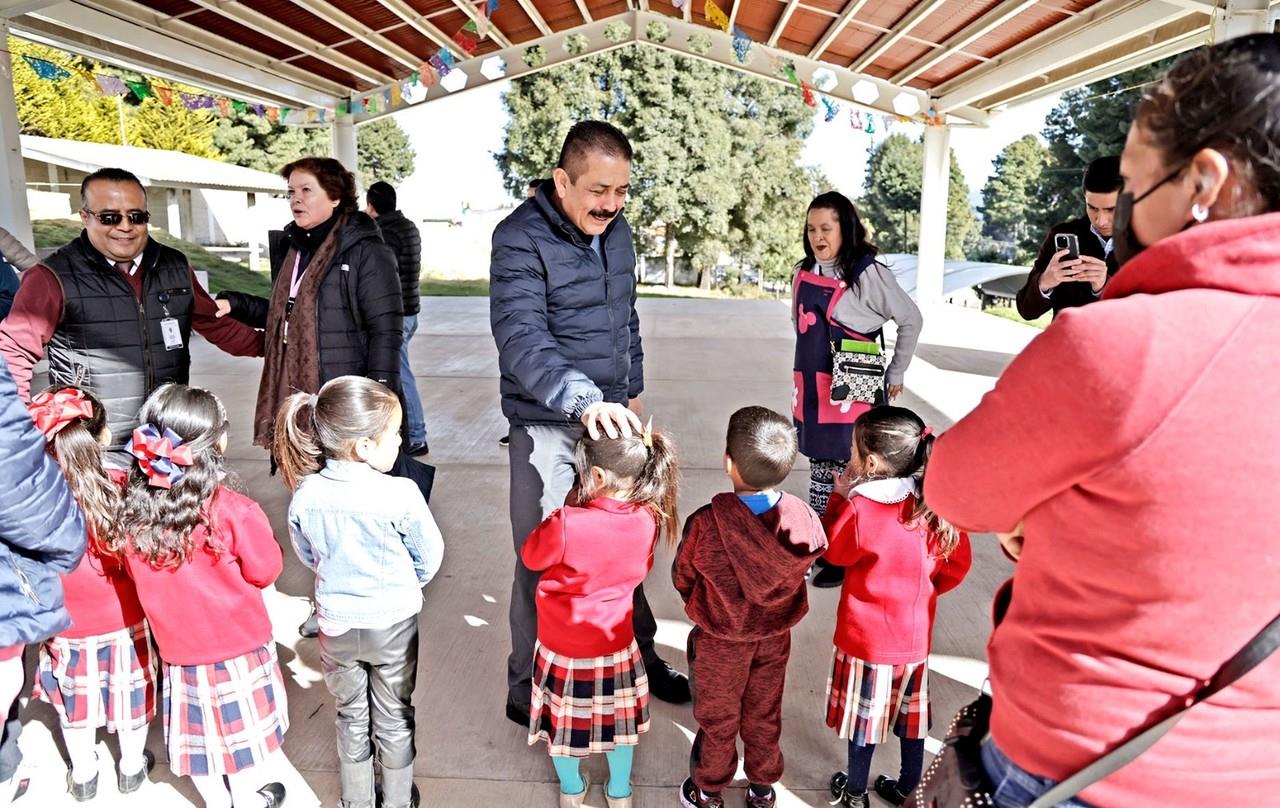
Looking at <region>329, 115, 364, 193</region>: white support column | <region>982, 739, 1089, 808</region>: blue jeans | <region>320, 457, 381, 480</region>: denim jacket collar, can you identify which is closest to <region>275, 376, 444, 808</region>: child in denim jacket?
<region>320, 457, 381, 480</region>: denim jacket collar

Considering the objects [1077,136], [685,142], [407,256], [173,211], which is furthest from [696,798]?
[1077,136]

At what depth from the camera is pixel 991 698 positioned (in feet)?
3.73

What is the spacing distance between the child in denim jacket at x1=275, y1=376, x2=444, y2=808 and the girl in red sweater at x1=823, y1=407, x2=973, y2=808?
1.04m

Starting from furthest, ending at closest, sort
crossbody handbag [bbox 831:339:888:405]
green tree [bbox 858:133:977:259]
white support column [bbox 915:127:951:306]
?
green tree [bbox 858:133:977:259] < white support column [bbox 915:127:951:306] < crossbody handbag [bbox 831:339:888:405]

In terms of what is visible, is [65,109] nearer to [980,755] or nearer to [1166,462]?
[980,755]

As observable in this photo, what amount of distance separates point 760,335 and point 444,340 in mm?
3806

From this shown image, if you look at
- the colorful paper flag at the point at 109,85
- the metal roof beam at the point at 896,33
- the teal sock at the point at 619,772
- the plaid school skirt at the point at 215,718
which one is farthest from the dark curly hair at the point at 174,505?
the metal roof beam at the point at 896,33

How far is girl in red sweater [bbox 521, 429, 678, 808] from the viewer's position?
2018 mm

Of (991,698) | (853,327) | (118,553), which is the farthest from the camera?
(853,327)

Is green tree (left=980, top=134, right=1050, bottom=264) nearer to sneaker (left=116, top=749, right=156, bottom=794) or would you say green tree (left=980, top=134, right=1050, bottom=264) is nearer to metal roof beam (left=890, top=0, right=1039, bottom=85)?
metal roof beam (left=890, top=0, right=1039, bottom=85)

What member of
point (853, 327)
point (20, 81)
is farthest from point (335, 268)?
point (20, 81)

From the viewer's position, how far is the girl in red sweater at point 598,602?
202 centimetres

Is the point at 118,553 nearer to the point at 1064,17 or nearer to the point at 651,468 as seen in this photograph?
the point at 651,468

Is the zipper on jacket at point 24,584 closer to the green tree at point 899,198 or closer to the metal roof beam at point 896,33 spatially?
the metal roof beam at point 896,33
